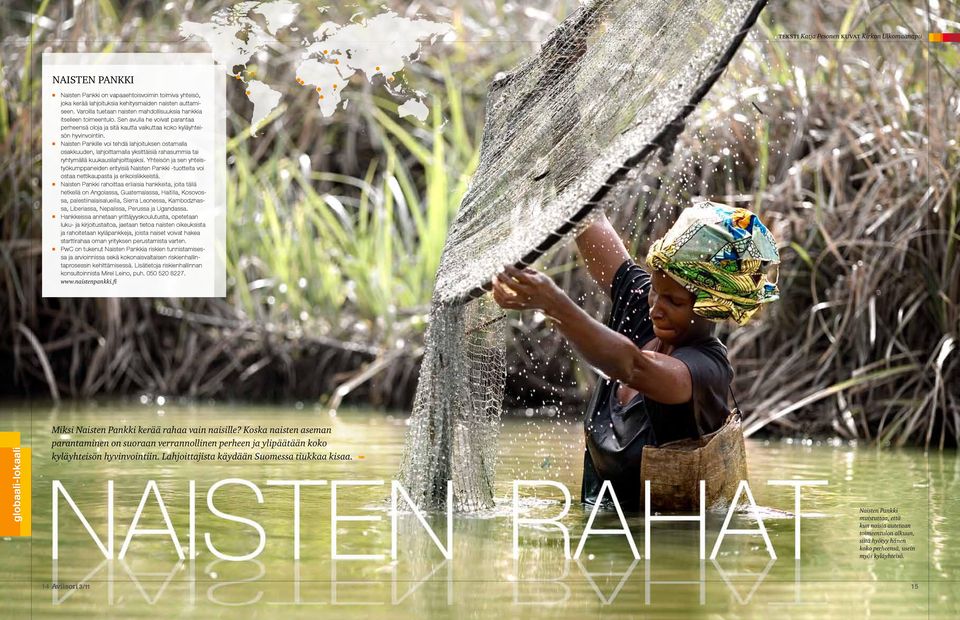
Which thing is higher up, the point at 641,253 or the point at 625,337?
the point at 641,253

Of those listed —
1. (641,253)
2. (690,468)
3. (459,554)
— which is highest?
(641,253)

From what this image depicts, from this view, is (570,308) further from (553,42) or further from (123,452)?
(123,452)

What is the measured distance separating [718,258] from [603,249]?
718 millimetres

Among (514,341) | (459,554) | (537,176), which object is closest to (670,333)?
(537,176)

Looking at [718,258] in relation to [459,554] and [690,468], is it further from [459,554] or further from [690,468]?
[459,554]

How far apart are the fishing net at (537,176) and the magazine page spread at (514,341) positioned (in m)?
0.01

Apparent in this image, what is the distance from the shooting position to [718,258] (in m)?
3.29

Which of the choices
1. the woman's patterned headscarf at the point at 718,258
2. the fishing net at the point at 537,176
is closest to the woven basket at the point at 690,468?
the woman's patterned headscarf at the point at 718,258

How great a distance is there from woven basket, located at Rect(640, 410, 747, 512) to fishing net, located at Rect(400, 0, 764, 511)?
0.46m

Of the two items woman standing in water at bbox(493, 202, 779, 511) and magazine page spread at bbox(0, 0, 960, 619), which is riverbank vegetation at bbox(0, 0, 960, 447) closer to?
magazine page spread at bbox(0, 0, 960, 619)

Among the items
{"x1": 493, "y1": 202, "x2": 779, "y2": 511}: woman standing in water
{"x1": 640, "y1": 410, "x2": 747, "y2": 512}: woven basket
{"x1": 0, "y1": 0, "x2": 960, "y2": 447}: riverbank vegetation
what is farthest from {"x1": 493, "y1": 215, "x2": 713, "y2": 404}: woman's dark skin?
{"x1": 0, "y1": 0, "x2": 960, "y2": 447}: riverbank vegetation

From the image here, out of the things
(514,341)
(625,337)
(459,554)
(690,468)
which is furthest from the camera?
(514,341)

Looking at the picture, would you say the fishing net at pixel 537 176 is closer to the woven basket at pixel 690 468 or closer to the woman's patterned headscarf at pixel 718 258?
the woman's patterned headscarf at pixel 718 258

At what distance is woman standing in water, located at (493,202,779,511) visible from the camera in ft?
10.2
